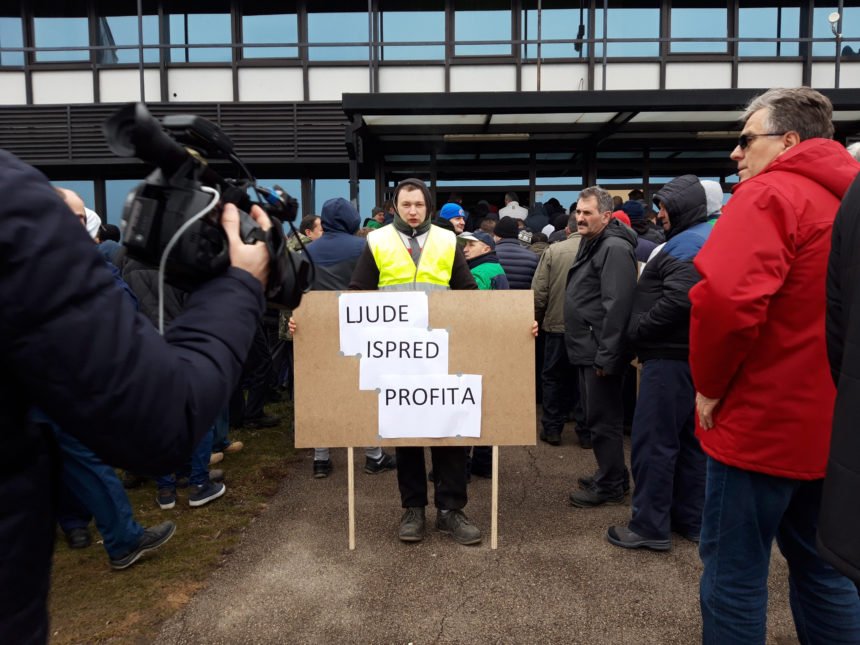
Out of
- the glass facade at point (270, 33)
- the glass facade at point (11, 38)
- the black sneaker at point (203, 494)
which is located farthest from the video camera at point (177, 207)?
the glass facade at point (11, 38)

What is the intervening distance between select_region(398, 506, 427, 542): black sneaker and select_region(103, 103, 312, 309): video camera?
2760mm

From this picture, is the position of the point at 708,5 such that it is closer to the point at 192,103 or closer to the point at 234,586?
the point at 192,103

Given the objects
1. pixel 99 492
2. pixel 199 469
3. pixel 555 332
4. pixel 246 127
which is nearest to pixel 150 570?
pixel 99 492

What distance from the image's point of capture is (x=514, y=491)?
15.0 feet

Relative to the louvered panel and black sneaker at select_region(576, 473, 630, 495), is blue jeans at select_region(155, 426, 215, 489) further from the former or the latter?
the louvered panel

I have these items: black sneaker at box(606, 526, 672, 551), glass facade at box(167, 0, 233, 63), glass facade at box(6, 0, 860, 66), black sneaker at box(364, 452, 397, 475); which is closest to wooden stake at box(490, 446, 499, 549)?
black sneaker at box(606, 526, 672, 551)

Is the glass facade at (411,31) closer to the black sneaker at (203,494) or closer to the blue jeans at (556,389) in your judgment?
the blue jeans at (556,389)

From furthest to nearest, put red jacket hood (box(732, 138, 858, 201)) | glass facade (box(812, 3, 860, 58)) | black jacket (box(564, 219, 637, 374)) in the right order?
glass facade (box(812, 3, 860, 58))
black jacket (box(564, 219, 637, 374))
red jacket hood (box(732, 138, 858, 201))

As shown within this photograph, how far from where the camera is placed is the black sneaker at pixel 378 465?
16.8 feet

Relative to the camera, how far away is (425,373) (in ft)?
11.6

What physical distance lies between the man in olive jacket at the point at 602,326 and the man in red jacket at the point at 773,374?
6.16 ft

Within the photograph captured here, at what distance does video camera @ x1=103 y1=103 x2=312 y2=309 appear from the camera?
3.72 feet

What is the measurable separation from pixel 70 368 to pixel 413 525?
3.09 m

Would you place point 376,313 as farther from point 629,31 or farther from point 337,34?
point 629,31
